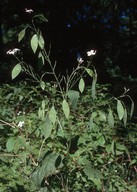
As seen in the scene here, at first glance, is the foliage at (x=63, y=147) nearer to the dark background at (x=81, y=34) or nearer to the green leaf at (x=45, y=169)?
the green leaf at (x=45, y=169)

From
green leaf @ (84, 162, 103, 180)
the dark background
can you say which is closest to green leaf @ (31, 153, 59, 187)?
green leaf @ (84, 162, 103, 180)

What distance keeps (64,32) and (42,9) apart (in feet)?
3.05

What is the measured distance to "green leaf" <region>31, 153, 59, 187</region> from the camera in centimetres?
180

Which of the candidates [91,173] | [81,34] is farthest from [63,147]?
[81,34]

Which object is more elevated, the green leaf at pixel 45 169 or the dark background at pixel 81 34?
the dark background at pixel 81 34

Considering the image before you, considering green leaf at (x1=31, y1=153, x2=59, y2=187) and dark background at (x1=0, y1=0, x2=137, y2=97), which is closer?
green leaf at (x1=31, y1=153, x2=59, y2=187)

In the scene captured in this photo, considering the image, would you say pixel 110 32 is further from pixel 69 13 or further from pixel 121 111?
pixel 121 111

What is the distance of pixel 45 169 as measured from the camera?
1800 mm

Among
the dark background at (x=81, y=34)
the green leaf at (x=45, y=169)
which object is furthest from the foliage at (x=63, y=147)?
the dark background at (x=81, y=34)

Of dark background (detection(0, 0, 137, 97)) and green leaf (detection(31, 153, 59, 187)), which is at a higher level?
dark background (detection(0, 0, 137, 97))

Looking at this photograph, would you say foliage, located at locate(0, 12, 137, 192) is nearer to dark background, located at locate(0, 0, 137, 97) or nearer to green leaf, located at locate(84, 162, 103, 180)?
green leaf, located at locate(84, 162, 103, 180)

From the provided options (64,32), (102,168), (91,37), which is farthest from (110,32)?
(102,168)

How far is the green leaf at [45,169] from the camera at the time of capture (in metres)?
1.80

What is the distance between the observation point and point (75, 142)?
194 cm
